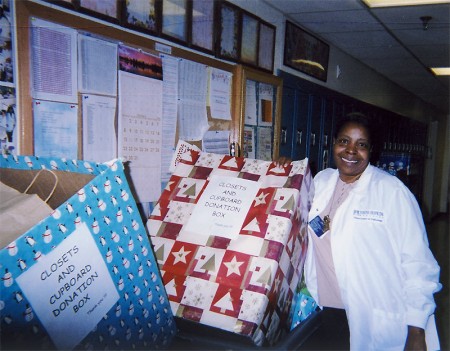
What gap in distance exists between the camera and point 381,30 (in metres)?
3.35

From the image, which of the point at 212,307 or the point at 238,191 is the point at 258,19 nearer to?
the point at 238,191

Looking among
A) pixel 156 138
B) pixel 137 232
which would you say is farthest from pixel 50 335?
pixel 156 138

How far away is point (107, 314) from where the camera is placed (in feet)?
2.55

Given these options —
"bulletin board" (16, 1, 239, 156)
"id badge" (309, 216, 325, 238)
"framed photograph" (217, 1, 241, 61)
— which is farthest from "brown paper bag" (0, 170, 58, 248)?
"framed photograph" (217, 1, 241, 61)

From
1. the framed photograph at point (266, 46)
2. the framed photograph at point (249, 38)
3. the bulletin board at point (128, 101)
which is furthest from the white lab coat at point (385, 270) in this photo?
the framed photograph at point (266, 46)

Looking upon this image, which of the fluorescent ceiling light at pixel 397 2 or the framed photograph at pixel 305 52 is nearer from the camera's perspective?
the fluorescent ceiling light at pixel 397 2

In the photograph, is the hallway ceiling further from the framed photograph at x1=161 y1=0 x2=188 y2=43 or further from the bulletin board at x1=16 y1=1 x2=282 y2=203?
the framed photograph at x1=161 y1=0 x2=188 y2=43

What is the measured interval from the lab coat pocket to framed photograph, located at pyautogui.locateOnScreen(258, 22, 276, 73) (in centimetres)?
192

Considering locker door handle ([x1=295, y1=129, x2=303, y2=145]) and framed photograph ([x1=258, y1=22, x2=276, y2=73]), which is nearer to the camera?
framed photograph ([x1=258, y1=22, x2=276, y2=73])

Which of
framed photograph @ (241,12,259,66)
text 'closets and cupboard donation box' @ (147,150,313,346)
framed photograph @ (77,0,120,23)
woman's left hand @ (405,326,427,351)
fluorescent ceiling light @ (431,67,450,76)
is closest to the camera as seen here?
text 'closets and cupboard donation box' @ (147,150,313,346)

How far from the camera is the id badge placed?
128cm

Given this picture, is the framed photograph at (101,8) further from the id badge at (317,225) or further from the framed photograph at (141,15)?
the id badge at (317,225)

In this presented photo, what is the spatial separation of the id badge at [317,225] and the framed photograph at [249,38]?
1511 mm

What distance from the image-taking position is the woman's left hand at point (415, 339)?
1.18 meters
